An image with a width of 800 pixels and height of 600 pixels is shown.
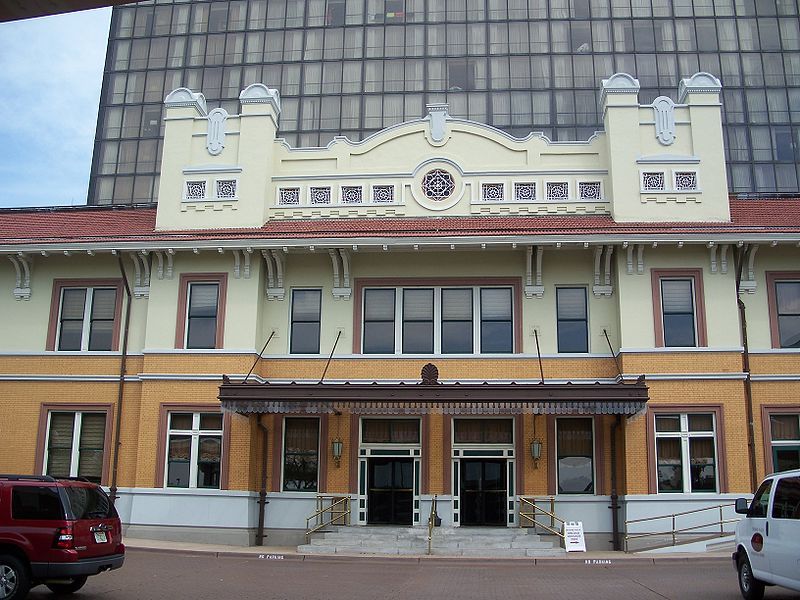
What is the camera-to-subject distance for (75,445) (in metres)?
26.7

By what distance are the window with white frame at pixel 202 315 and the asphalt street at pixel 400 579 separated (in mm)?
6326

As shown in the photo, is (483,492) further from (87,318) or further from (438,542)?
(87,318)

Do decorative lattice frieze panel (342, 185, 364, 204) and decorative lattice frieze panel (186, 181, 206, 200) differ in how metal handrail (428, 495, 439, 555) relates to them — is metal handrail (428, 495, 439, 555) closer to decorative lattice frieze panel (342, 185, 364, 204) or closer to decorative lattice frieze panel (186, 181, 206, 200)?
decorative lattice frieze panel (342, 185, 364, 204)

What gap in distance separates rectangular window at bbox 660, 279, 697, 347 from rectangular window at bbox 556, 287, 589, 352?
220 cm

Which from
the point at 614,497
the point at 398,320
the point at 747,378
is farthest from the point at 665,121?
the point at 614,497

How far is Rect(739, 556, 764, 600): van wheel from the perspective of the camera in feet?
45.0

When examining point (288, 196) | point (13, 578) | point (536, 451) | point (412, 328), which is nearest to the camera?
point (13, 578)

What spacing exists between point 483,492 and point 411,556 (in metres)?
4.17

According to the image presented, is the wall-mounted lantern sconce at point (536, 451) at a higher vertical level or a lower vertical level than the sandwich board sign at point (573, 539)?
higher

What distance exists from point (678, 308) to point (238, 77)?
56439 millimetres

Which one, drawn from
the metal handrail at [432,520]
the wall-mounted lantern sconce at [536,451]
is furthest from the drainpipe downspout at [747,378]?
the metal handrail at [432,520]

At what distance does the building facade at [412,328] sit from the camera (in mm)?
24578

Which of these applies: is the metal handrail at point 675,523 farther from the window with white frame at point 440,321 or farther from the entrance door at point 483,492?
the window with white frame at point 440,321

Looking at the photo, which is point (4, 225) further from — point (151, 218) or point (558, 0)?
point (558, 0)
